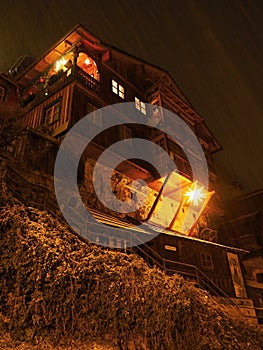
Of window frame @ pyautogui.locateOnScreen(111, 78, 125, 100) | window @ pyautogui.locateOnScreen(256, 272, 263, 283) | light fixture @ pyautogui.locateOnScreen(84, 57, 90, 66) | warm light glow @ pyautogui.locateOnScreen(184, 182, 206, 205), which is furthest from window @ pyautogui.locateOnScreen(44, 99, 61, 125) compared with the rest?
window @ pyautogui.locateOnScreen(256, 272, 263, 283)

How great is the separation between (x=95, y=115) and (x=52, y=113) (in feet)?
9.27

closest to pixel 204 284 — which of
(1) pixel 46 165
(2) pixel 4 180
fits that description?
(1) pixel 46 165

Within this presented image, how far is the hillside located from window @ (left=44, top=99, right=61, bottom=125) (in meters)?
8.94

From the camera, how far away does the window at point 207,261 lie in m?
16.4

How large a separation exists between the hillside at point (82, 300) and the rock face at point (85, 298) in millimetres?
24

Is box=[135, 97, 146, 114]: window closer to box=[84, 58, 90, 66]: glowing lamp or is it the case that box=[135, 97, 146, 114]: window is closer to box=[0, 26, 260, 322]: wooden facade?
box=[0, 26, 260, 322]: wooden facade

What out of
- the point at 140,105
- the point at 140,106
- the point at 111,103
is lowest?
the point at 111,103

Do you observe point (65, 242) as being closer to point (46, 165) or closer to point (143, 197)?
point (46, 165)

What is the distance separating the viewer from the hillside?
6.42 meters

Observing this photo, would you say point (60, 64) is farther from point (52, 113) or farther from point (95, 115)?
point (95, 115)

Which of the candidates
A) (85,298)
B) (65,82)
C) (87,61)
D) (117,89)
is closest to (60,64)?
(87,61)

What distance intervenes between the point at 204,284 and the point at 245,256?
41.8 feet

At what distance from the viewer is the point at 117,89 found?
20281 mm

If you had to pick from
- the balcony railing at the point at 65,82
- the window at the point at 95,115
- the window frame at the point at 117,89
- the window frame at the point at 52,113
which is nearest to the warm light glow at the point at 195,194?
the window at the point at 95,115
